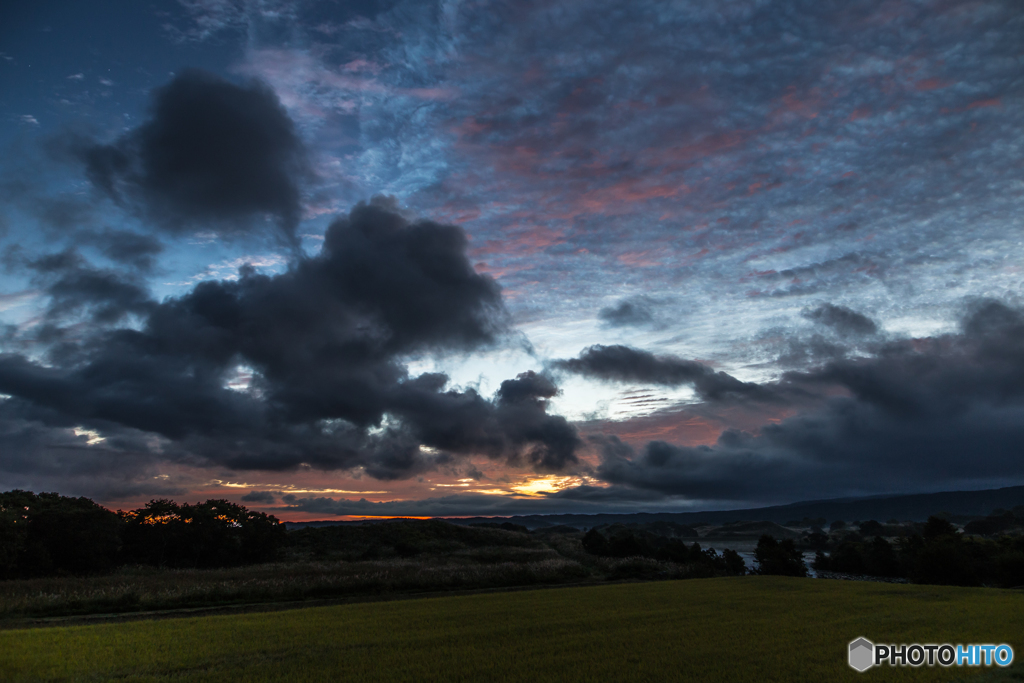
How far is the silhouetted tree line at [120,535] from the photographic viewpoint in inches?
1572

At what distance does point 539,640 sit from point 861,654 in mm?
8620

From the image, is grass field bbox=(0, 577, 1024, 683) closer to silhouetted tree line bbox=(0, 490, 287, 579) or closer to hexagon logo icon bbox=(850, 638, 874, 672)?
hexagon logo icon bbox=(850, 638, 874, 672)

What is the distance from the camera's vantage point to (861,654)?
43.6 feet

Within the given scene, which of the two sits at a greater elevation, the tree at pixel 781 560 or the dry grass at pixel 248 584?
the dry grass at pixel 248 584

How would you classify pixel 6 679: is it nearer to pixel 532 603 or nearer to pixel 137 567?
pixel 532 603

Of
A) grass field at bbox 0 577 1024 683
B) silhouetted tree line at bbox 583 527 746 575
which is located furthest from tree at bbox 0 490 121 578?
silhouetted tree line at bbox 583 527 746 575

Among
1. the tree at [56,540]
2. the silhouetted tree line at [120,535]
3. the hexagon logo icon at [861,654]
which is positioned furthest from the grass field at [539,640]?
the silhouetted tree line at [120,535]

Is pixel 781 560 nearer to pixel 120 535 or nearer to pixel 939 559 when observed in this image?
pixel 939 559

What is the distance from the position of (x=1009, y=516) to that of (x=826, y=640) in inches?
7503

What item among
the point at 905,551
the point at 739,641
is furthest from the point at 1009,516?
the point at 739,641

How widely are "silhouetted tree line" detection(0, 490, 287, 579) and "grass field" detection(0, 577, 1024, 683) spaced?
97.2 ft

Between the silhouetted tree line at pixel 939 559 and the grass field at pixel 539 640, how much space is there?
26.2m

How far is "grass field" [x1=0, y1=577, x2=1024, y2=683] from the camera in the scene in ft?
40.1

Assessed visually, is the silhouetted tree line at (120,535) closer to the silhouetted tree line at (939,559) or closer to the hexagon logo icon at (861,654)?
the hexagon logo icon at (861,654)
